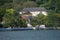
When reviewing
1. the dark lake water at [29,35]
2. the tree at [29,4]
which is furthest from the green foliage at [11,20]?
the tree at [29,4]

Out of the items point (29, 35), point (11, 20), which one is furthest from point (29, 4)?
point (29, 35)

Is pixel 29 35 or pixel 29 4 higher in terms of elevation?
pixel 29 4

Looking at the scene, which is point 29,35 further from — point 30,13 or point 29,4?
point 29,4

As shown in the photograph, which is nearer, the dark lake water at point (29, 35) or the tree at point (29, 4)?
the dark lake water at point (29, 35)

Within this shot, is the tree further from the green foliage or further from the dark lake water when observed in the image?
the dark lake water

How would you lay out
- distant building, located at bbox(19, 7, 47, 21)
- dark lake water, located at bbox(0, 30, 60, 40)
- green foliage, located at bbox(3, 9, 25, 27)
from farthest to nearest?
distant building, located at bbox(19, 7, 47, 21), green foliage, located at bbox(3, 9, 25, 27), dark lake water, located at bbox(0, 30, 60, 40)

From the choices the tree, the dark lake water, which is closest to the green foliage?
the dark lake water

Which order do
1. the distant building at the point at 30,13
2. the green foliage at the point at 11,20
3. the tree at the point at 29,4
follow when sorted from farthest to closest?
the tree at the point at 29,4
the distant building at the point at 30,13
the green foliage at the point at 11,20

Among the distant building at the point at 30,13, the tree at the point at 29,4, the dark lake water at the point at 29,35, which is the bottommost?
the dark lake water at the point at 29,35

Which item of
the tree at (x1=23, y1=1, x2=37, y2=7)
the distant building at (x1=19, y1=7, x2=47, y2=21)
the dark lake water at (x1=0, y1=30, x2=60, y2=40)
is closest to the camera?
the dark lake water at (x1=0, y1=30, x2=60, y2=40)

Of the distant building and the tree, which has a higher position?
the tree

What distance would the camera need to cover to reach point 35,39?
4102mm

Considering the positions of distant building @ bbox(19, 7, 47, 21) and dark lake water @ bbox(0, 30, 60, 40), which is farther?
distant building @ bbox(19, 7, 47, 21)

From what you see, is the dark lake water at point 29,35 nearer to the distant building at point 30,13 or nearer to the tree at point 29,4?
the distant building at point 30,13
